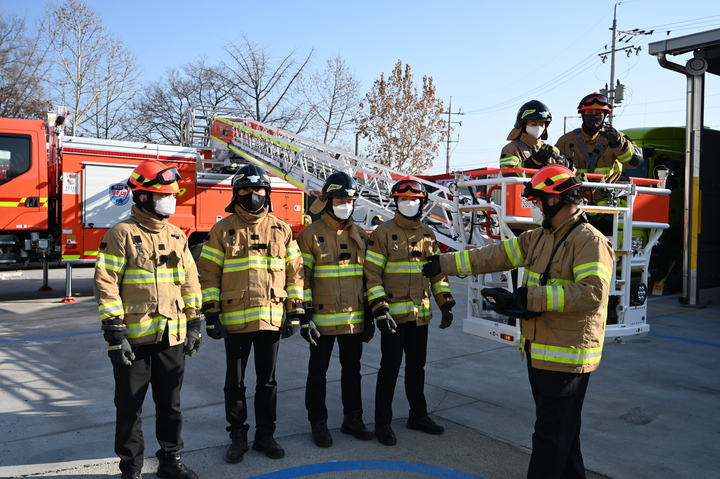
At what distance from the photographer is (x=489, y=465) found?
3906 mm

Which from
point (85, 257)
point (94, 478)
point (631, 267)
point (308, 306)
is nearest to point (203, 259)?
point (308, 306)

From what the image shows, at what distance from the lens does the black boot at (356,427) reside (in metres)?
4.30

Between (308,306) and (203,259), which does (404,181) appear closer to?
(308,306)

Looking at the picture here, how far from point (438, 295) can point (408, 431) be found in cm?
105

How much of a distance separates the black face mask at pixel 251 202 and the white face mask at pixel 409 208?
3.46 ft

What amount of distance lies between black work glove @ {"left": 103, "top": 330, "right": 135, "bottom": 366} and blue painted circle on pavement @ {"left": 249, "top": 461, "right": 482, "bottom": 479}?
1076 mm

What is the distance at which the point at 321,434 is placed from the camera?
4.18m

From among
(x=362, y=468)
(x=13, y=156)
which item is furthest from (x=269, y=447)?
(x=13, y=156)

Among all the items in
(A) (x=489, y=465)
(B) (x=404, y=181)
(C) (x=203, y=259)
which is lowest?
(A) (x=489, y=465)

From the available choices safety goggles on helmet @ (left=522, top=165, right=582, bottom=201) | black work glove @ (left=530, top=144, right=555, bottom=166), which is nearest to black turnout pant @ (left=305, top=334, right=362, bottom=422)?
safety goggles on helmet @ (left=522, top=165, right=582, bottom=201)

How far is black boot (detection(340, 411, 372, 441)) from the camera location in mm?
4301

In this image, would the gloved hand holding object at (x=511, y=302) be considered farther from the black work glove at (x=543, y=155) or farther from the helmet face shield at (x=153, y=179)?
the black work glove at (x=543, y=155)

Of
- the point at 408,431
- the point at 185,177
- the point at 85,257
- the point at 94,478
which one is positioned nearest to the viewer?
the point at 94,478

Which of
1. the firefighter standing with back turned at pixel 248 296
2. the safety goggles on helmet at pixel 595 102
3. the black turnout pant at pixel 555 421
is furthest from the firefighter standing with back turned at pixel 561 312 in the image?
the safety goggles on helmet at pixel 595 102
